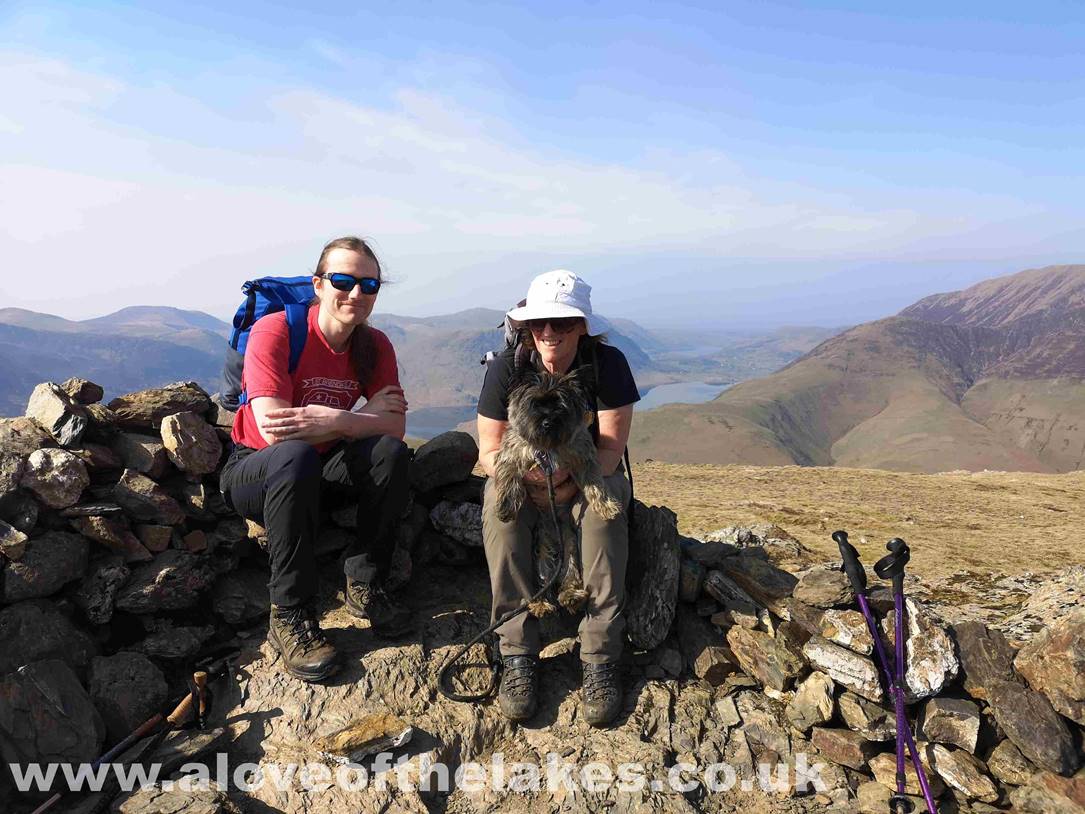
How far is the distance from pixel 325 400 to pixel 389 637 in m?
2.20

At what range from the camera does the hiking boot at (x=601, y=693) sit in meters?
4.71

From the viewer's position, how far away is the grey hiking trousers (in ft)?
15.9

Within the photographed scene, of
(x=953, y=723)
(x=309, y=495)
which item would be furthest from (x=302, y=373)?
(x=953, y=723)

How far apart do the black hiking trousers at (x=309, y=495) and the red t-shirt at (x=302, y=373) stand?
328mm

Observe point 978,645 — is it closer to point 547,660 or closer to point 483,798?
point 547,660

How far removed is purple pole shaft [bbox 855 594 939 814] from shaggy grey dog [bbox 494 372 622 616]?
207 cm

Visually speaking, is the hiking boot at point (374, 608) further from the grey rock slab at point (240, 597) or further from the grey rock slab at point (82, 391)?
the grey rock slab at point (82, 391)

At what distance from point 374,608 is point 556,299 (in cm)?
321

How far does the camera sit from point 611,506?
4.78 meters

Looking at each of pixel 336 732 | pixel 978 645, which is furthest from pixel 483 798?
pixel 978 645

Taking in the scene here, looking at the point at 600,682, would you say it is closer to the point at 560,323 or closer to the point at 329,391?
the point at 560,323

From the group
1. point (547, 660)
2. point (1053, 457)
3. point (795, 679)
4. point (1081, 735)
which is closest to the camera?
point (1081, 735)

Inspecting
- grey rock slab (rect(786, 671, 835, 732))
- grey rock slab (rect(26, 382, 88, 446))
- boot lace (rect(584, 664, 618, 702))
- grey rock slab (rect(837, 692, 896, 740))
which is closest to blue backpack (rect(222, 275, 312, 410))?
grey rock slab (rect(26, 382, 88, 446))

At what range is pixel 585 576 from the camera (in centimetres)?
490
